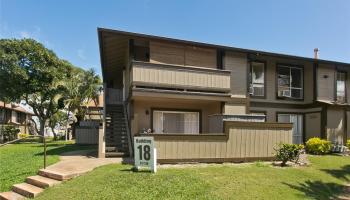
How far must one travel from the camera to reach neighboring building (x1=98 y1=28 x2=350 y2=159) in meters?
14.7

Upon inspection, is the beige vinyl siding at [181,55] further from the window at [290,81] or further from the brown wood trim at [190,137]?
the window at [290,81]

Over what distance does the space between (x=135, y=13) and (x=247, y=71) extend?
7.87 metres

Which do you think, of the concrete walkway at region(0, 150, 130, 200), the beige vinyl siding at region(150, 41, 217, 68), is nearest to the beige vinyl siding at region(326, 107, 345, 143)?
the beige vinyl siding at region(150, 41, 217, 68)

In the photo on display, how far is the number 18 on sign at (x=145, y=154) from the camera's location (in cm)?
978

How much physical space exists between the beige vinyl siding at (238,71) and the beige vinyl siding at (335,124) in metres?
6.10

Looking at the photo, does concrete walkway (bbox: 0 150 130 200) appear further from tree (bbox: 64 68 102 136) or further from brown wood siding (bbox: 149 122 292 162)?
tree (bbox: 64 68 102 136)

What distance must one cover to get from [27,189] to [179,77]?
8722mm

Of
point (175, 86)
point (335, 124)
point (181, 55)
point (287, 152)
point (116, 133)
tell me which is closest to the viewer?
point (287, 152)

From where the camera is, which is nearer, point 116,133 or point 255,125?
point 255,125

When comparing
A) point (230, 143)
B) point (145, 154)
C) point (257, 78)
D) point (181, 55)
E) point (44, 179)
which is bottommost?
point (44, 179)

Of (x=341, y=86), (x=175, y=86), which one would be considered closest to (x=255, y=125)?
(x=175, y=86)

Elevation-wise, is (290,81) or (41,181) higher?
(290,81)

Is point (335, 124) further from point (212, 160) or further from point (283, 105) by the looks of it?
point (212, 160)

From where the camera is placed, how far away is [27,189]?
897cm
